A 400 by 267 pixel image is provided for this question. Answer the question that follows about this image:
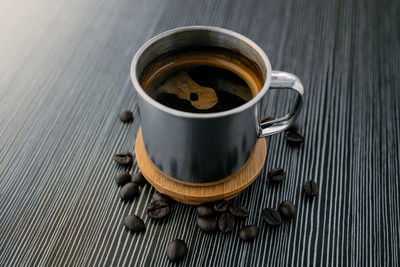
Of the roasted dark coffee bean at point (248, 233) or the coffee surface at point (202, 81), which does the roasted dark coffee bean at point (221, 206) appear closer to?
the roasted dark coffee bean at point (248, 233)

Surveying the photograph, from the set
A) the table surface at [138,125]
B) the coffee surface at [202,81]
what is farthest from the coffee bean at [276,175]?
the coffee surface at [202,81]

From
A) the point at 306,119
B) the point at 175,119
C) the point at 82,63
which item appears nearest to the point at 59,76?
the point at 82,63

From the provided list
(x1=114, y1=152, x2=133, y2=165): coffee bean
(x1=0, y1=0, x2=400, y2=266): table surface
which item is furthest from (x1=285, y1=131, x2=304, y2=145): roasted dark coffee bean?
(x1=114, y1=152, x2=133, y2=165): coffee bean

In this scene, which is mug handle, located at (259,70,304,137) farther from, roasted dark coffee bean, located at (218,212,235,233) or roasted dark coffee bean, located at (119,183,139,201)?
roasted dark coffee bean, located at (119,183,139,201)

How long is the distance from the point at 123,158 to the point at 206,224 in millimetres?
312

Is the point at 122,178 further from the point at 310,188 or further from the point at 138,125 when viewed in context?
the point at 310,188

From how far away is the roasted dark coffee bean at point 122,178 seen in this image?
998 millimetres

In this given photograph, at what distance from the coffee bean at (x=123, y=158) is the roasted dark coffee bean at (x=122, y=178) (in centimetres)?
4

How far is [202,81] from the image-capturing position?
949mm

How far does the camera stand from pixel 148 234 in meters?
0.92

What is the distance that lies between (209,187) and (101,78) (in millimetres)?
628

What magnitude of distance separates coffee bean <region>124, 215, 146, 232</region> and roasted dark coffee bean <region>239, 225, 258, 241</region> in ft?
0.80

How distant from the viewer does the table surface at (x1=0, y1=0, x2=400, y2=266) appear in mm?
912

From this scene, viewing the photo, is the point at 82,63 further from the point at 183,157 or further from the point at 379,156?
the point at 379,156
